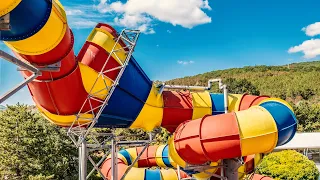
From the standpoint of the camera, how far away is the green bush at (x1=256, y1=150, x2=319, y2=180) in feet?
45.8

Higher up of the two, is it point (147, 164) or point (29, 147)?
point (29, 147)

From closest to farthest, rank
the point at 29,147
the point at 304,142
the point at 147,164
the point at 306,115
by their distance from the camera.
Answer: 1. the point at 147,164
2. the point at 29,147
3. the point at 304,142
4. the point at 306,115

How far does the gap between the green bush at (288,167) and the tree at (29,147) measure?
10835mm

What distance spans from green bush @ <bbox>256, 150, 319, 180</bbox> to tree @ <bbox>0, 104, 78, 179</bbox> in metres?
10.8

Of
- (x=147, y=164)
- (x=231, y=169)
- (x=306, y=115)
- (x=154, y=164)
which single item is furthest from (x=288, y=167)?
(x=306, y=115)

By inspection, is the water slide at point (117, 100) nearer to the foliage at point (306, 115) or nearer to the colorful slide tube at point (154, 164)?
the colorful slide tube at point (154, 164)

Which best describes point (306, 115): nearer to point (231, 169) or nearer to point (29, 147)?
point (29, 147)

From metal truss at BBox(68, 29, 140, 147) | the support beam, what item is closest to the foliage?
the support beam

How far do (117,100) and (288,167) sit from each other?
9924mm

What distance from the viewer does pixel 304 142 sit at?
2069cm

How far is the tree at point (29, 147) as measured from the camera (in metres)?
16.9

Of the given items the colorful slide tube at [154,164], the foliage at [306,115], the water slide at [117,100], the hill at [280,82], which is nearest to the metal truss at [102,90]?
the water slide at [117,100]

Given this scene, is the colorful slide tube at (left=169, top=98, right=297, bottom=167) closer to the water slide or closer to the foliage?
the water slide

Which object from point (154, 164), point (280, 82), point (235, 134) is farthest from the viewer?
point (280, 82)
